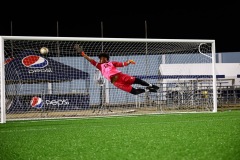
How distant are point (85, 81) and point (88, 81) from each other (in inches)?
3.6

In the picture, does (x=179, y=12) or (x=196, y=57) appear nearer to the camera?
(x=196, y=57)

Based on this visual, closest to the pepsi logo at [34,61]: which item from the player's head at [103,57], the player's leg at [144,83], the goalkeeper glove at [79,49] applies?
the goalkeeper glove at [79,49]

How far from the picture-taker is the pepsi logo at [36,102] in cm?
802

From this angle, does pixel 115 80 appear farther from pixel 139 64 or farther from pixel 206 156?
pixel 206 156

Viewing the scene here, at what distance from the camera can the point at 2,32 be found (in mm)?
11195

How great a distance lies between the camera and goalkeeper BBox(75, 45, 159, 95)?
688 centimetres

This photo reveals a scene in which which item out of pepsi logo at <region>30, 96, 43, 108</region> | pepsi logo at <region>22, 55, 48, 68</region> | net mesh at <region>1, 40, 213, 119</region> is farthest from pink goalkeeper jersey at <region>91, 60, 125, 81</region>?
pepsi logo at <region>30, 96, 43, 108</region>

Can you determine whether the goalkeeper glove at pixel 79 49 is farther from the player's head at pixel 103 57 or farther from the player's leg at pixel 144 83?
the player's leg at pixel 144 83

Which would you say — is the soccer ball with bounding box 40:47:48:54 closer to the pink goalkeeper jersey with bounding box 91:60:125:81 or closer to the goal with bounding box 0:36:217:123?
the goal with bounding box 0:36:217:123

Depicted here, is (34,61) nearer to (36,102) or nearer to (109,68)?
(36,102)

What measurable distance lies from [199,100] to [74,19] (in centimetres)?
494

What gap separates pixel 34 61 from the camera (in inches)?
320

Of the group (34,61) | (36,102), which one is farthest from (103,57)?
(36,102)

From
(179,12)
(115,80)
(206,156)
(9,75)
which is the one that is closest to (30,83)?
(9,75)
